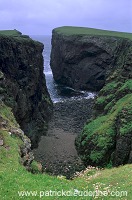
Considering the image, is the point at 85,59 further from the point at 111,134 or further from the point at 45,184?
the point at 45,184

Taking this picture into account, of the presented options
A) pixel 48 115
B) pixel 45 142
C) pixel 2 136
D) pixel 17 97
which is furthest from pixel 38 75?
pixel 2 136

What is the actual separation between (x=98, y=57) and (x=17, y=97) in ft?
222

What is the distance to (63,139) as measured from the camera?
3093 inches

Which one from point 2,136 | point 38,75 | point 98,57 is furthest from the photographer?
point 98,57

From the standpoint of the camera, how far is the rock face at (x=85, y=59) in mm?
139750

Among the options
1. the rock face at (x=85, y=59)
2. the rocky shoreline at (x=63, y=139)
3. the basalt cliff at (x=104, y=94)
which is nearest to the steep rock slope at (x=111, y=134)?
the basalt cliff at (x=104, y=94)

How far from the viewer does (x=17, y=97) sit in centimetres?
8212

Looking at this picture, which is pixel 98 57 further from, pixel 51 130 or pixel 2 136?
pixel 2 136

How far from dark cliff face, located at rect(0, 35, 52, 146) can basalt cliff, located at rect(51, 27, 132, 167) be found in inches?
687

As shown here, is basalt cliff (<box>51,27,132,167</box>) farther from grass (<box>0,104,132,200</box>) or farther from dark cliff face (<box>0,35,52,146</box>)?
grass (<box>0,104,132,200</box>)

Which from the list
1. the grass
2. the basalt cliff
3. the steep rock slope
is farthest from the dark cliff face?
the grass

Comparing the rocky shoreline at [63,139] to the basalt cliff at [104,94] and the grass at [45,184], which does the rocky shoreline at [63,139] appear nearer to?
the basalt cliff at [104,94]

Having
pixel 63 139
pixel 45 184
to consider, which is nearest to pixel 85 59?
pixel 63 139

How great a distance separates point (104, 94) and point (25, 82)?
962 inches
